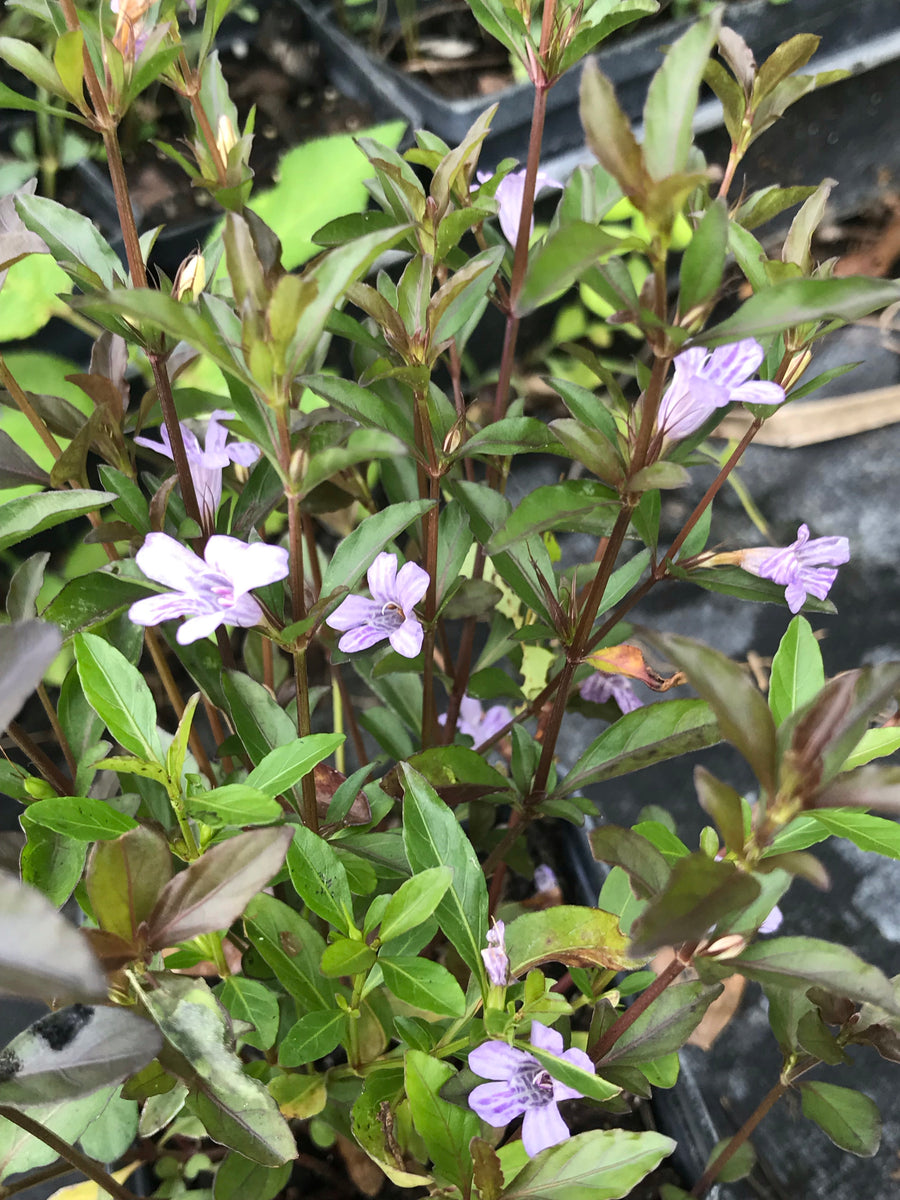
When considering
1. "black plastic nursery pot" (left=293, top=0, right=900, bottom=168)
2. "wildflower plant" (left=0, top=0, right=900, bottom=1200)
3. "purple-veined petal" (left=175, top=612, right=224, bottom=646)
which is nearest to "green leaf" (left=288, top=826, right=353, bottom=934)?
"wildflower plant" (left=0, top=0, right=900, bottom=1200)

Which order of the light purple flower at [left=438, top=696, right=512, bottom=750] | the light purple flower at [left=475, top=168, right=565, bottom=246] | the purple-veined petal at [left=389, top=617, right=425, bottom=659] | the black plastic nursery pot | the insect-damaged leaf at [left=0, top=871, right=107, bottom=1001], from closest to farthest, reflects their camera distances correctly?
the insect-damaged leaf at [left=0, top=871, right=107, bottom=1001] < the purple-veined petal at [left=389, top=617, right=425, bottom=659] < the light purple flower at [left=475, top=168, right=565, bottom=246] < the light purple flower at [left=438, top=696, right=512, bottom=750] < the black plastic nursery pot

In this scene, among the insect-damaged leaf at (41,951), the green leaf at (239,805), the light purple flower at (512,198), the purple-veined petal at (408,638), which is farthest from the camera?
the light purple flower at (512,198)

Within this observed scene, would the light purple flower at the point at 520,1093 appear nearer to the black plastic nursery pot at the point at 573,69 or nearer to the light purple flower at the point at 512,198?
the light purple flower at the point at 512,198

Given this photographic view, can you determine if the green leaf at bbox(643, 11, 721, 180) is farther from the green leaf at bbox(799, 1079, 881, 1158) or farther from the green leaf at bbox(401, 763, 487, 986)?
the green leaf at bbox(799, 1079, 881, 1158)

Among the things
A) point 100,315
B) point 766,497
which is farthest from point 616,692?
point 766,497

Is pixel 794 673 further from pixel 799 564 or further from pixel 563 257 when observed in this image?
pixel 563 257

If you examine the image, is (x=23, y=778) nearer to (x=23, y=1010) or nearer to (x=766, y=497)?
(x=23, y=1010)

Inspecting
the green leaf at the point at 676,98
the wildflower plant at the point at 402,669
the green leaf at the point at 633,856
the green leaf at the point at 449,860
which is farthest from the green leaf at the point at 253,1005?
the green leaf at the point at 676,98
